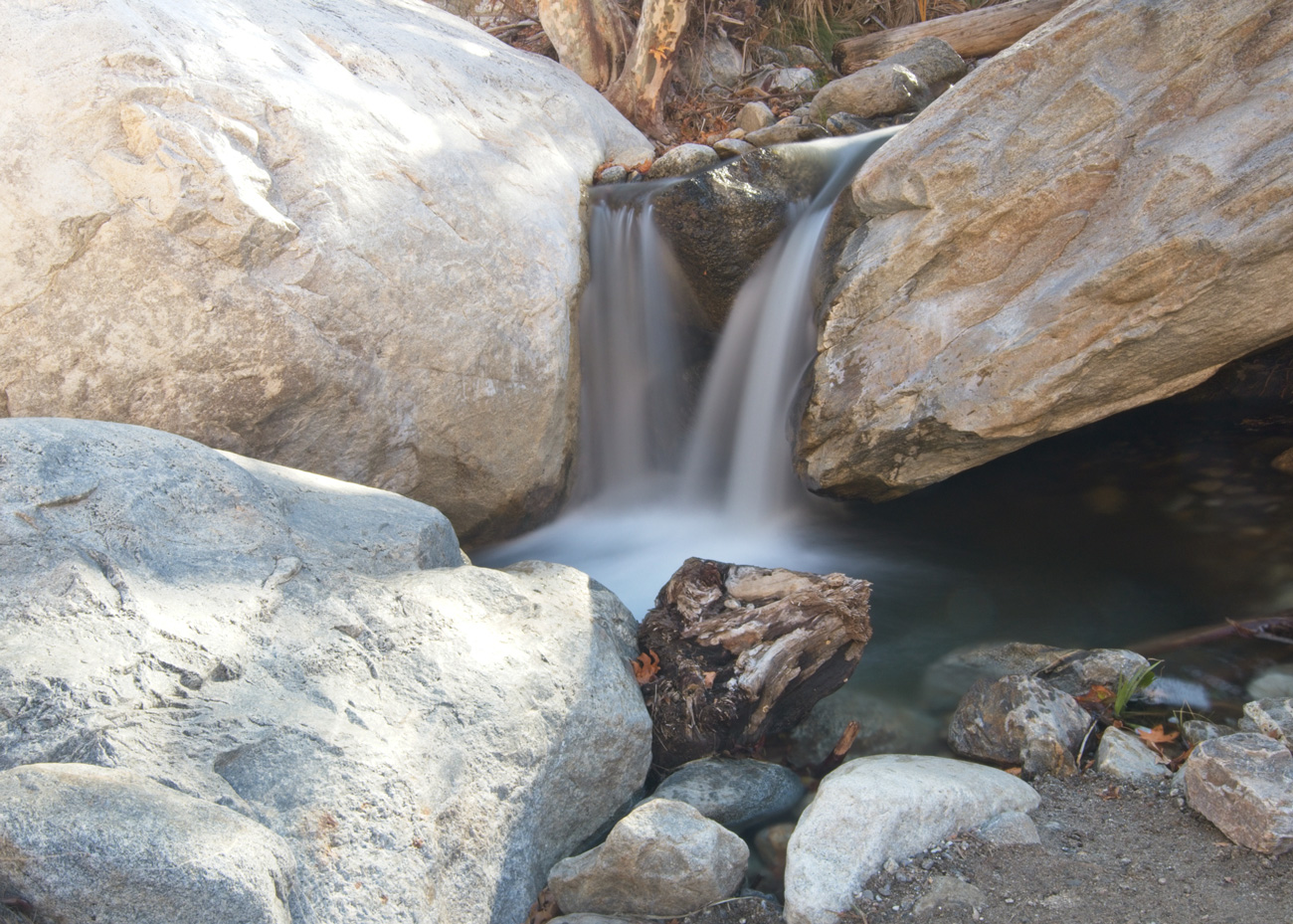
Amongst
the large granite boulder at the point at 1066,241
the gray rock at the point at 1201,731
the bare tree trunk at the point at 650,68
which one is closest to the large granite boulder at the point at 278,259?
the large granite boulder at the point at 1066,241

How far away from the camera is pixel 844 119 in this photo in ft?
20.2

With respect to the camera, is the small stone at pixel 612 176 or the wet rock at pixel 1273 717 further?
the small stone at pixel 612 176

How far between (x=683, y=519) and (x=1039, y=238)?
Result: 92.1 inches

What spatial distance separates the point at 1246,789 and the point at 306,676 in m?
2.36

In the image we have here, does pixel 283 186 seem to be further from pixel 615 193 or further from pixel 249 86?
pixel 615 193

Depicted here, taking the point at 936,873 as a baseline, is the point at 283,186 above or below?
above

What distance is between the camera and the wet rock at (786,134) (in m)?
6.13

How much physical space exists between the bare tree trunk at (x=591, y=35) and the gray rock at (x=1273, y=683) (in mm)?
6563

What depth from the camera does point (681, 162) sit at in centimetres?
545

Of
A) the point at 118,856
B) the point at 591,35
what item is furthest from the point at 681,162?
the point at 118,856

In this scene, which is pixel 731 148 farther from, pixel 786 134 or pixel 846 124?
pixel 846 124

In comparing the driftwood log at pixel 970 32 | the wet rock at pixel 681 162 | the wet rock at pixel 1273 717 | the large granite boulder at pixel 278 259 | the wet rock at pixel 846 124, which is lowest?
the wet rock at pixel 1273 717

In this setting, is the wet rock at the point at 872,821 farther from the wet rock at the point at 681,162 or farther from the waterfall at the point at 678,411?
the wet rock at the point at 681,162

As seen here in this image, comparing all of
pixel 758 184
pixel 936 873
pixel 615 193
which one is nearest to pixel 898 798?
pixel 936 873
